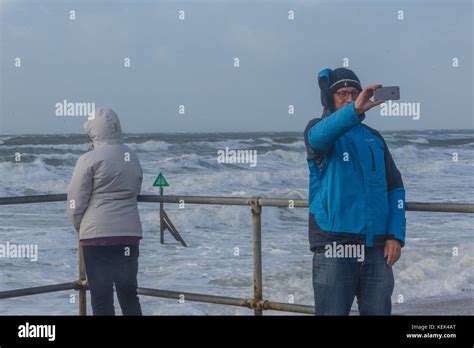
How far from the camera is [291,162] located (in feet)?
86.4

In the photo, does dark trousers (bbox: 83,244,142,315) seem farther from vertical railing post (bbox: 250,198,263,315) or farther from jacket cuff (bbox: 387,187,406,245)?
jacket cuff (bbox: 387,187,406,245)

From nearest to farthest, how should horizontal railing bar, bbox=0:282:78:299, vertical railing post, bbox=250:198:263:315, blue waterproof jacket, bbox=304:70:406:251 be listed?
1. blue waterproof jacket, bbox=304:70:406:251
2. vertical railing post, bbox=250:198:263:315
3. horizontal railing bar, bbox=0:282:78:299

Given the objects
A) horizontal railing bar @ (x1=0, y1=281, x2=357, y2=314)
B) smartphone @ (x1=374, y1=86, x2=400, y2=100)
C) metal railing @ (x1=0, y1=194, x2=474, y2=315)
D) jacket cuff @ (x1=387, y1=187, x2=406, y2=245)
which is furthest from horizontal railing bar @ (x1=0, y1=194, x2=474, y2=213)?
smartphone @ (x1=374, y1=86, x2=400, y2=100)

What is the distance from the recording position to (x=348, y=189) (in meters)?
3.34

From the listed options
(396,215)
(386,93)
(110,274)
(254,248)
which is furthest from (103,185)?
(386,93)

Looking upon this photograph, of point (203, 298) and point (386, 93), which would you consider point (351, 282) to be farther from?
point (203, 298)

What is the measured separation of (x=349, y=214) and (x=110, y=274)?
1.36 m

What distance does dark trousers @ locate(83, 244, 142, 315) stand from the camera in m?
4.15

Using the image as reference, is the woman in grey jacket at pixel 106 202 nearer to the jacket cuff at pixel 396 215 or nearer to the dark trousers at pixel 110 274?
the dark trousers at pixel 110 274

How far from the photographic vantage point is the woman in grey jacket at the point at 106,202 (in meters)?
4.09

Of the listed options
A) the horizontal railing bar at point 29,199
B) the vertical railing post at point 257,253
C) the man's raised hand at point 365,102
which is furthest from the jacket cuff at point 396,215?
the horizontal railing bar at point 29,199
